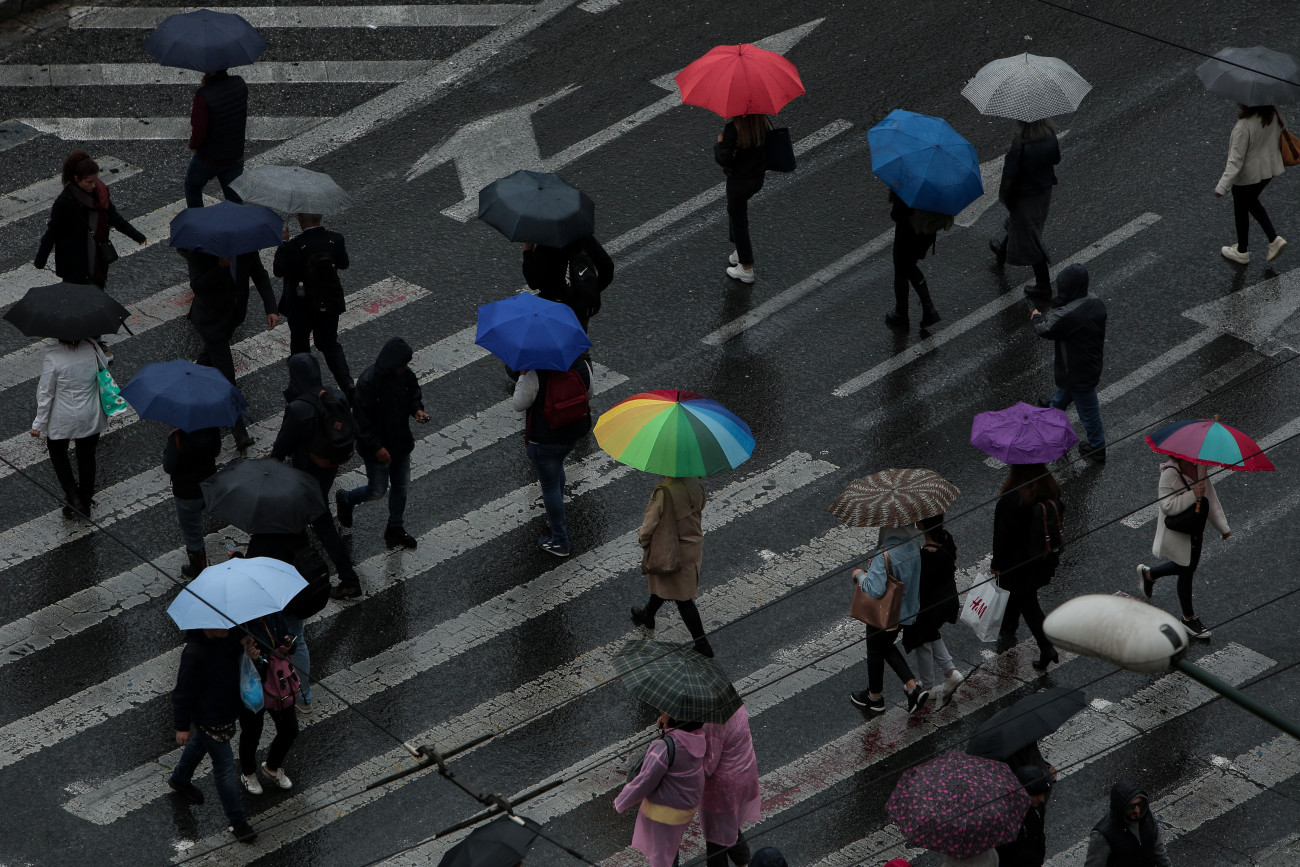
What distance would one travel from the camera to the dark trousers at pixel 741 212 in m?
14.2

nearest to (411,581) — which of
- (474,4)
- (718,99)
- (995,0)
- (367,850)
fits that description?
(367,850)

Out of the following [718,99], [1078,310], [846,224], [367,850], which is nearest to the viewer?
[367,850]

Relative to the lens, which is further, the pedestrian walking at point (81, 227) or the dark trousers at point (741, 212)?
the dark trousers at point (741, 212)

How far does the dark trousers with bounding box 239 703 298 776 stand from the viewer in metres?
9.53

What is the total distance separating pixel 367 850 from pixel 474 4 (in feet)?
36.4

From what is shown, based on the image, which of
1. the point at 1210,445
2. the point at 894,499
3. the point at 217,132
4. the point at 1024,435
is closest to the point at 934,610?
the point at 894,499

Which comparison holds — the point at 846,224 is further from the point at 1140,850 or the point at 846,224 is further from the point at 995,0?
the point at 1140,850

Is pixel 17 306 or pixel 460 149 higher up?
pixel 17 306

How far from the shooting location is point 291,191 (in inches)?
503

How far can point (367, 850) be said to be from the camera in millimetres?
9586

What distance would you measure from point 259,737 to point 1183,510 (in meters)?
5.57

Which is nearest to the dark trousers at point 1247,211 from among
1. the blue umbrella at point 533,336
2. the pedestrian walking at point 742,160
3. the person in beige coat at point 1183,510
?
the pedestrian walking at point 742,160

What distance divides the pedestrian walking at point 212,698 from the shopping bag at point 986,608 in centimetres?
431

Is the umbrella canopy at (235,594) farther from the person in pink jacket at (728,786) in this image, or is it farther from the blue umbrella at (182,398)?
the person in pink jacket at (728,786)
